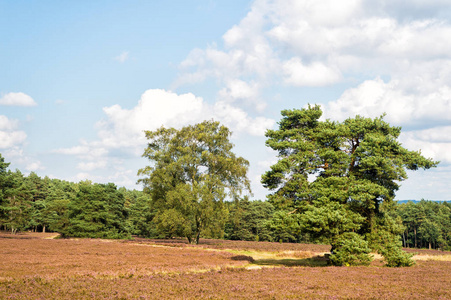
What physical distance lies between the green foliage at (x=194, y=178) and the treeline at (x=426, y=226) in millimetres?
69560

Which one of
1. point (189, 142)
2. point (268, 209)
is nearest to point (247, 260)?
point (189, 142)

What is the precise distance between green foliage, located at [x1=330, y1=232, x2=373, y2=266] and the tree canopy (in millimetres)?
602

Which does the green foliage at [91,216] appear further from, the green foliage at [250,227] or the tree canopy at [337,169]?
the tree canopy at [337,169]

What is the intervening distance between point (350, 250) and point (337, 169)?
7.04 m

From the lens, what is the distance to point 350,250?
27203mm

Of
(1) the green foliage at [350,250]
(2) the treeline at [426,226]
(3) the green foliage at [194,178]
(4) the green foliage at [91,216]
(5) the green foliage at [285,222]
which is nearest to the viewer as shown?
(1) the green foliage at [350,250]

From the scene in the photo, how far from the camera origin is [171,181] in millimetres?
54062

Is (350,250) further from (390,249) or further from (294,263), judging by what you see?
(294,263)

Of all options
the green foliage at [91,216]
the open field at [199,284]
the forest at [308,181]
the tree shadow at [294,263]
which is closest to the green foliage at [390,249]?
the forest at [308,181]

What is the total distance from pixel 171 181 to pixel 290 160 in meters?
26.4

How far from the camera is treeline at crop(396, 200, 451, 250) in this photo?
10169 centimetres

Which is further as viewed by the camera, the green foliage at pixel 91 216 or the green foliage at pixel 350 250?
the green foliage at pixel 91 216

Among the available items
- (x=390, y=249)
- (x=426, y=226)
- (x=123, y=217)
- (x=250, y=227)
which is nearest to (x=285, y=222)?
(x=390, y=249)

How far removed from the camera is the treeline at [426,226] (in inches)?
4003
